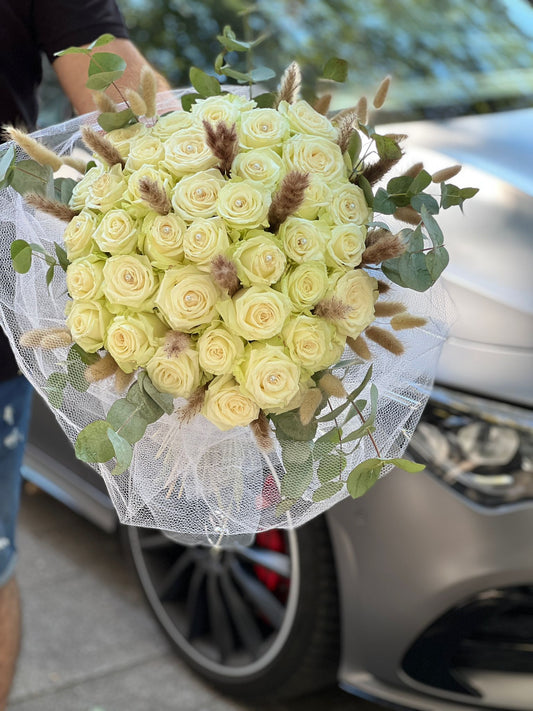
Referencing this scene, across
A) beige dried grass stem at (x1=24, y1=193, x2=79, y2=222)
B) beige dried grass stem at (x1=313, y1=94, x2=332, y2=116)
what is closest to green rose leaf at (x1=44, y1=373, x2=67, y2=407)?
beige dried grass stem at (x1=24, y1=193, x2=79, y2=222)

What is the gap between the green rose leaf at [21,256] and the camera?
47.8 inches

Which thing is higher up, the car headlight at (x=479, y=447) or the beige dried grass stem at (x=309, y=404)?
the beige dried grass stem at (x=309, y=404)

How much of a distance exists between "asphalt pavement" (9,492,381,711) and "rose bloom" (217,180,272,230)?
72.3 inches

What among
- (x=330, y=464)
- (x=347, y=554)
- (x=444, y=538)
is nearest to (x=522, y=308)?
(x=444, y=538)

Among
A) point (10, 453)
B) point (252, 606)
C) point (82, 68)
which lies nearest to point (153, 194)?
point (82, 68)

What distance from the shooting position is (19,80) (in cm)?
165

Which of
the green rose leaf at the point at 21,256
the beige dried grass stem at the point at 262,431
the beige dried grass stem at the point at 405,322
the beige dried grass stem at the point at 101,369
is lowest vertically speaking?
the beige dried grass stem at the point at 262,431

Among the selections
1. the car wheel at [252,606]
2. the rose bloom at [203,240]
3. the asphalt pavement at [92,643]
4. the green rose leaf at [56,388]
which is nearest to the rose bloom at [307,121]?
the rose bloom at [203,240]

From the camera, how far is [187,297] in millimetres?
1080

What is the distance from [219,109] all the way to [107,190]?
18 cm

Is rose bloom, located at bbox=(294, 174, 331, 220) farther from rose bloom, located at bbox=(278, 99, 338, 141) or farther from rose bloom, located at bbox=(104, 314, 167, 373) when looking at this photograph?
rose bloom, located at bbox=(104, 314, 167, 373)

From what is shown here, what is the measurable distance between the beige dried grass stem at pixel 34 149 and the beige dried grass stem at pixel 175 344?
12.8 inches

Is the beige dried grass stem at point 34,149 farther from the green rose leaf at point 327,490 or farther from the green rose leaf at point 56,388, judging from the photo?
the green rose leaf at point 327,490

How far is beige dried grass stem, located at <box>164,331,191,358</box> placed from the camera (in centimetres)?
110
